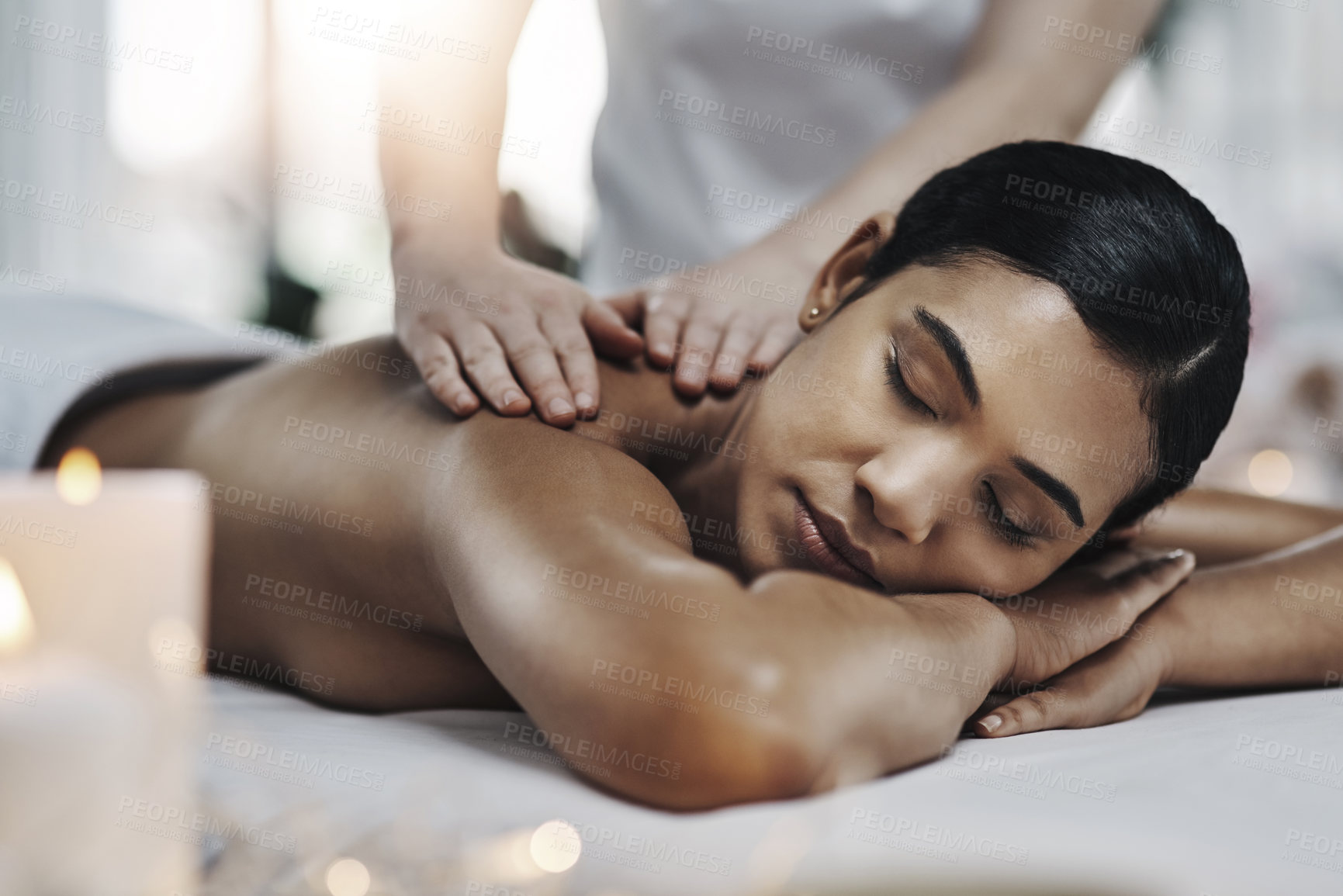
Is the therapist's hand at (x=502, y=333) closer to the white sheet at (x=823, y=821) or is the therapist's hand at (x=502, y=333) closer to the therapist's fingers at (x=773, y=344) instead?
the therapist's fingers at (x=773, y=344)

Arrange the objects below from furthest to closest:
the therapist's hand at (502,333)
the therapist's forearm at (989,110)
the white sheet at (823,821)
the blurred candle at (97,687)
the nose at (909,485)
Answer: the therapist's forearm at (989,110) < the therapist's hand at (502,333) < the nose at (909,485) < the white sheet at (823,821) < the blurred candle at (97,687)

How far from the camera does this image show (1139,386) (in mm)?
688

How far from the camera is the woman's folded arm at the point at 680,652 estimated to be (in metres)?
0.48

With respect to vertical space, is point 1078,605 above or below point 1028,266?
below

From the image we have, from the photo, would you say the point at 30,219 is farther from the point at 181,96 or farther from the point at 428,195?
the point at 428,195

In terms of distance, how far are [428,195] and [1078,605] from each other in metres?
0.74

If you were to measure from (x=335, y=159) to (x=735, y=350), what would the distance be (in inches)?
63.1

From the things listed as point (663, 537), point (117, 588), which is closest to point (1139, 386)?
point (663, 537)

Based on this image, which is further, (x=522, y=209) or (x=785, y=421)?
(x=522, y=209)

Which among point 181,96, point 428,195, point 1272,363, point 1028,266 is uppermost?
point 1028,266

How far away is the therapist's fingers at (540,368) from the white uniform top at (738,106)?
73 centimetres

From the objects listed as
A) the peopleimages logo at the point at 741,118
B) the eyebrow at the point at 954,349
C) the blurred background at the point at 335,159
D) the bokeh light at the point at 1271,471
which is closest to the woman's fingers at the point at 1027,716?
the eyebrow at the point at 954,349

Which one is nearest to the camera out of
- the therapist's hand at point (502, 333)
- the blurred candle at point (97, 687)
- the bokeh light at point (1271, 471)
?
the blurred candle at point (97, 687)

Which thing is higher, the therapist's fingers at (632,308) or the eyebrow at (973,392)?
the eyebrow at (973,392)
